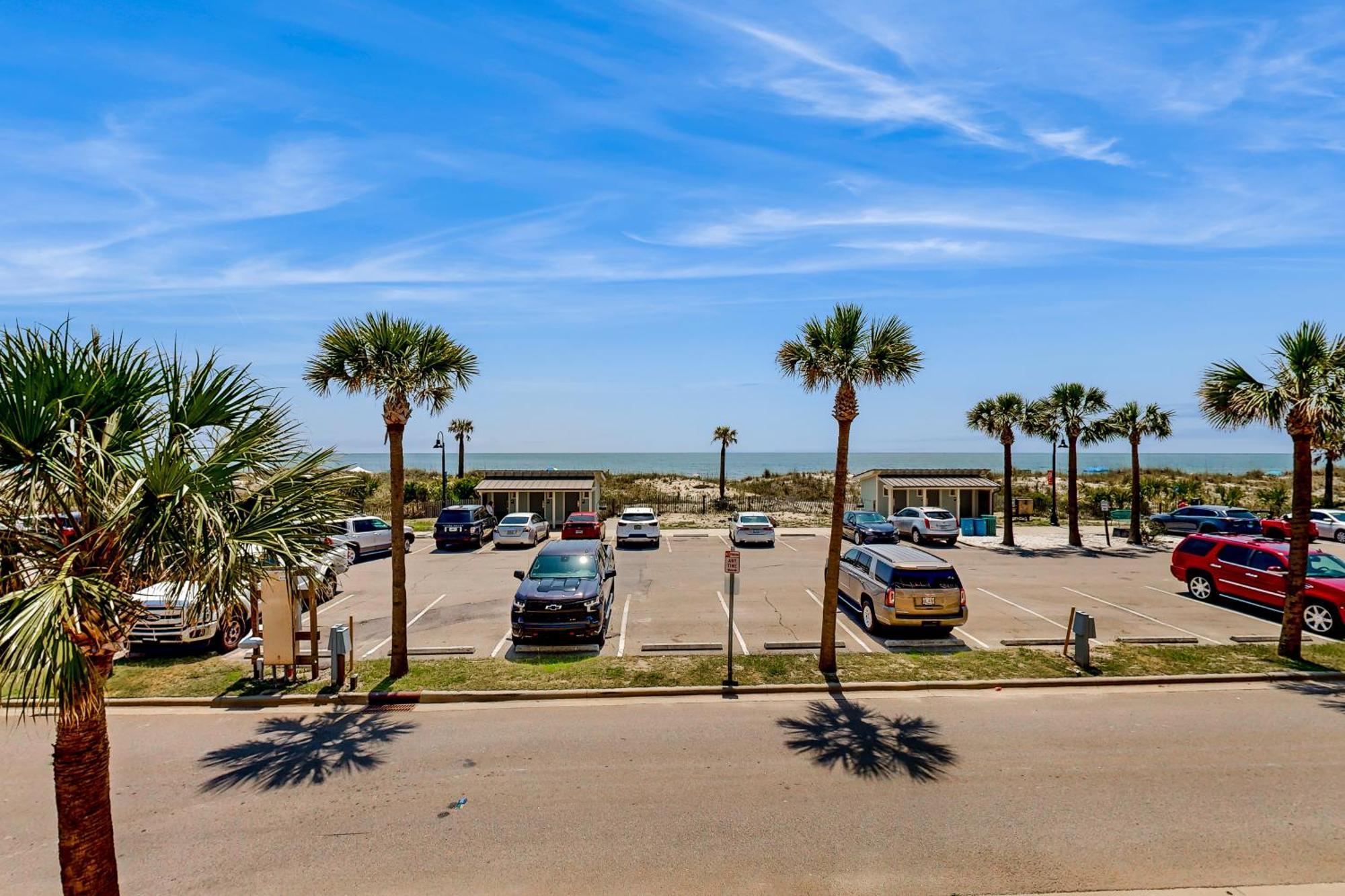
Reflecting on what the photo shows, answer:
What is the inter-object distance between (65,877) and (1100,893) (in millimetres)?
8317

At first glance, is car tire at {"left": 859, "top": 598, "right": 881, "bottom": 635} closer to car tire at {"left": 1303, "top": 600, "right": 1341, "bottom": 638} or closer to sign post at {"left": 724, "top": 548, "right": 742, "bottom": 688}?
sign post at {"left": 724, "top": 548, "right": 742, "bottom": 688}

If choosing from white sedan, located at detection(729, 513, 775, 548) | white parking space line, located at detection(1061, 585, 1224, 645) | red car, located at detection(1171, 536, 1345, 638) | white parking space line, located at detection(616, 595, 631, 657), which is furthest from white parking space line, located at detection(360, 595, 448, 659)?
red car, located at detection(1171, 536, 1345, 638)

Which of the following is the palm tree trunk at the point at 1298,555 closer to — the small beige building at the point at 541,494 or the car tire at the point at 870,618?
the car tire at the point at 870,618

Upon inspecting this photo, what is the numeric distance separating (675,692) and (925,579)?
6253 mm

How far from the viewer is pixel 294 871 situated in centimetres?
684

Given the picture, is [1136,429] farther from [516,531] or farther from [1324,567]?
[516,531]

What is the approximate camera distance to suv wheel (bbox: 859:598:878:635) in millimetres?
15648

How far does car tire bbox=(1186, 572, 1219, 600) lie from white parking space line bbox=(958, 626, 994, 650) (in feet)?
26.9

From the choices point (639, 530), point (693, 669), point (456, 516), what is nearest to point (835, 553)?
point (693, 669)

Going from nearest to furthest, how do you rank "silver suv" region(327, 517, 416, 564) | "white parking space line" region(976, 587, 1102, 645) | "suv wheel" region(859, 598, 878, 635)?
"suv wheel" region(859, 598, 878, 635) < "white parking space line" region(976, 587, 1102, 645) < "silver suv" region(327, 517, 416, 564)

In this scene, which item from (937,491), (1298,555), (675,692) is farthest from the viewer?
(937,491)

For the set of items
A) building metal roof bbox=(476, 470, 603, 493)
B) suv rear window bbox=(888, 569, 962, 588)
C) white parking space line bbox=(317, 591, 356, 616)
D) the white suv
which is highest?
building metal roof bbox=(476, 470, 603, 493)

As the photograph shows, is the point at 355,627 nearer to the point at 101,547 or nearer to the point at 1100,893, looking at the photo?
the point at 101,547

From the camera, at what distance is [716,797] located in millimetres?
8273
